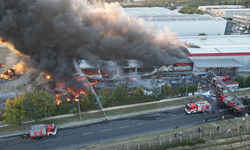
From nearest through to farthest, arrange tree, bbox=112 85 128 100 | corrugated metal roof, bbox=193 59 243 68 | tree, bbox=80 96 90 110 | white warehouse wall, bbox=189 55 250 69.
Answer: tree, bbox=80 96 90 110 < tree, bbox=112 85 128 100 < corrugated metal roof, bbox=193 59 243 68 < white warehouse wall, bbox=189 55 250 69

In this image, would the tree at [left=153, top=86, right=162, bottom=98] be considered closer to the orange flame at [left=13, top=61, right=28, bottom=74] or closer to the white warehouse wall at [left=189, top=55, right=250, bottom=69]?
the white warehouse wall at [left=189, top=55, right=250, bottom=69]

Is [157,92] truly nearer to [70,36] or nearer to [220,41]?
[70,36]

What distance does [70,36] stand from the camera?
23656 mm

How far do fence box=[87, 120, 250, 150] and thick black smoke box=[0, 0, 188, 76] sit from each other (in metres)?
10.2

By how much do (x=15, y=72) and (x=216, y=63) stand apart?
30.4 metres

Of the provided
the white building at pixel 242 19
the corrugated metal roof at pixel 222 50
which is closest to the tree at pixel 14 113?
the corrugated metal roof at pixel 222 50

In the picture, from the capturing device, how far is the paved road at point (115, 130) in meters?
15.4

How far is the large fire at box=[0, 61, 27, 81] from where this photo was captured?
26734mm

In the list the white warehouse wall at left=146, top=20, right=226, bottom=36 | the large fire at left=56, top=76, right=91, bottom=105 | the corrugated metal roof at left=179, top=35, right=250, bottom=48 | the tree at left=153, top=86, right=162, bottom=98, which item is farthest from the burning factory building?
the white warehouse wall at left=146, top=20, right=226, bottom=36

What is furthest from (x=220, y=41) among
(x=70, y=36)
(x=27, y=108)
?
(x=27, y=108)

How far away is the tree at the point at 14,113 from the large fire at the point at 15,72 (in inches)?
442

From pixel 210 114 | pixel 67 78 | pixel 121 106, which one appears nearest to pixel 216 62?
pixel 210 114

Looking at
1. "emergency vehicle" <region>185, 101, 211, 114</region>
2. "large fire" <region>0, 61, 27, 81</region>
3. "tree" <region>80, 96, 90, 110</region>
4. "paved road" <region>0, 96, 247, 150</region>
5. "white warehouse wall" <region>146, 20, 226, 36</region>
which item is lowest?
"paved road" <region>0, 96, 247, 150</region>

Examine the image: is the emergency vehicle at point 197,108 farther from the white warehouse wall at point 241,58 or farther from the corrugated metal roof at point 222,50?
the corrugated metal roof at point 222,50
